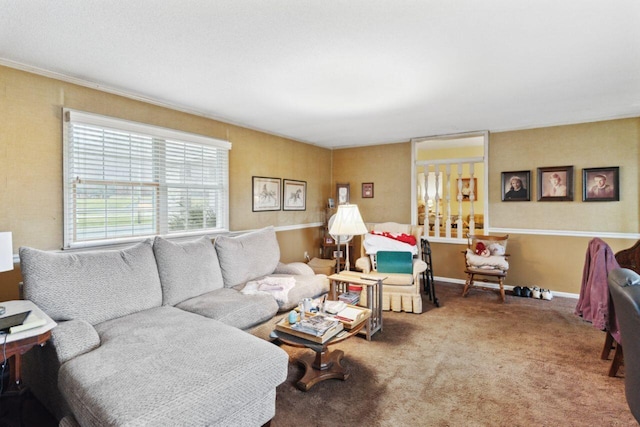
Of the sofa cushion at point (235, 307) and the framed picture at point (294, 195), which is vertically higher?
the framed picture at point (294, 195)

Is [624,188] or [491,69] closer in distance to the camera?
[491,69]

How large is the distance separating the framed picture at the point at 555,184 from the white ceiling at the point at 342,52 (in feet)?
2.93

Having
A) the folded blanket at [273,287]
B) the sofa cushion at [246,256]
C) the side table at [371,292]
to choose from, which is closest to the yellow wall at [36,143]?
the sofa cushion at [246,256]

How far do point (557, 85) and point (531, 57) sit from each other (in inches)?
32.0

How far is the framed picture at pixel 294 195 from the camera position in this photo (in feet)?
16.2

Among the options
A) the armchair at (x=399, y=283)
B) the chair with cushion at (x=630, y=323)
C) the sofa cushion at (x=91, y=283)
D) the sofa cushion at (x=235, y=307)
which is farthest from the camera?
the armchair at (x=399, y=283)

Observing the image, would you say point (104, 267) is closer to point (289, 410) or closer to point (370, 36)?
point (289, 410)

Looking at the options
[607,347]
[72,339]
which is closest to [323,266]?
[607,347]

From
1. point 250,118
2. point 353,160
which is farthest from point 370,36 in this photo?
point 353,160

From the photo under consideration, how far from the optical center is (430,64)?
2398mm

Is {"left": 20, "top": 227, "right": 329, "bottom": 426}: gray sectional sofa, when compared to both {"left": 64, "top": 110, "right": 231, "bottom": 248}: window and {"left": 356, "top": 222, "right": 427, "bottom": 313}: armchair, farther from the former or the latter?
{"left": 356, "top": 222, "right": 427, "bottom": 313}: armchair

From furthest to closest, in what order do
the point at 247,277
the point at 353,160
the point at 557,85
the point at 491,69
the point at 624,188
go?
the point at 353,160, the point at 624,188, the point at 247,277, the point at 557,85, the point at 491,69

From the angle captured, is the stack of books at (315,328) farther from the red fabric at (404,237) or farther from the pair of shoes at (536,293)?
the pair of shoes at (536,293)

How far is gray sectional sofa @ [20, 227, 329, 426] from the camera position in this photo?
141cm
